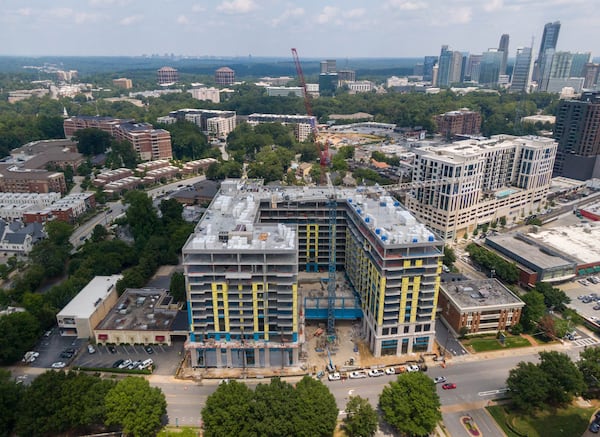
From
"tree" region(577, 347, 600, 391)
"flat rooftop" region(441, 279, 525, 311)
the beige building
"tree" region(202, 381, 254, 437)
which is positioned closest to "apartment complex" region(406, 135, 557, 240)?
"flat rooftop" region(441, 279, 525, 311)

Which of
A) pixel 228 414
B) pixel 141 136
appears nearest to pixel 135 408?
pixel 228 414

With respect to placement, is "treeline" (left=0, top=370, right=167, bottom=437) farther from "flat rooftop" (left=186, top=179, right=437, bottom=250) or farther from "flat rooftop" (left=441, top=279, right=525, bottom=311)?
"flat rooftop" (left=441, top=279, right=525, bottom=311)

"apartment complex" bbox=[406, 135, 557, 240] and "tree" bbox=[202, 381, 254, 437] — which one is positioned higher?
"apartment complex" bbox=[406, 135, 557, 240]

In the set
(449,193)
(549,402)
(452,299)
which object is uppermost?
(449,193)

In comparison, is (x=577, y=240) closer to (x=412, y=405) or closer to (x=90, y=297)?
(x=412, y=405)

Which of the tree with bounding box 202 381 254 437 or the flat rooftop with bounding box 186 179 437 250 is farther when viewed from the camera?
the flat rooftop with bounding box 186 179 437 250

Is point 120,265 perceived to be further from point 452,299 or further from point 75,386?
point 452,299

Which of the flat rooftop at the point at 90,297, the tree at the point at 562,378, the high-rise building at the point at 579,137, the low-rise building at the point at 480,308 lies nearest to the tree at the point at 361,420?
the tree at the point at 562,378

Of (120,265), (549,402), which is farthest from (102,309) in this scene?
(549,402)
